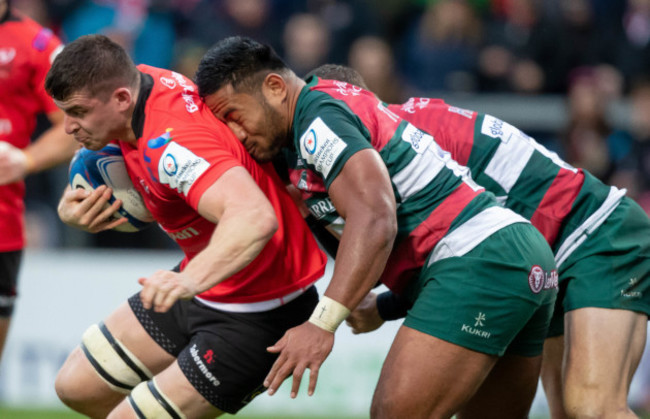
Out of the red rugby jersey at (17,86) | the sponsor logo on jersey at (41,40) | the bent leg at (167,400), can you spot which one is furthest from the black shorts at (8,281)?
the bent leg at (167,400)

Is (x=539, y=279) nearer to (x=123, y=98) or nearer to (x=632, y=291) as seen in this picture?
(x=632, y=291)

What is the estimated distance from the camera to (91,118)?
4121 millimetres

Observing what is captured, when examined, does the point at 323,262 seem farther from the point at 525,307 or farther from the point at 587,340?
the point at 587,340

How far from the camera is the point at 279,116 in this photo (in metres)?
4.22

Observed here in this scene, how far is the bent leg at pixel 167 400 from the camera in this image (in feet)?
13.6

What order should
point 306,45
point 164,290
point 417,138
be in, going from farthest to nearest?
point 306,45 → point 417,138 → point 164,290

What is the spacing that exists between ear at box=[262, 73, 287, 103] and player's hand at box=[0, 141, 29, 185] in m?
2.17

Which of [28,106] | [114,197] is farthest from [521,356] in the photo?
[28,106]

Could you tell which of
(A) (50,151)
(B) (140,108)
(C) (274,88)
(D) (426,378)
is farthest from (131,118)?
(A) (50,151)

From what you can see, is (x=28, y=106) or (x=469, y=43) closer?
(x=28, y=106)

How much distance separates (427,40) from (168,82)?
6.33m

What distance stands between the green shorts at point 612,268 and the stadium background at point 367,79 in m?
3.75

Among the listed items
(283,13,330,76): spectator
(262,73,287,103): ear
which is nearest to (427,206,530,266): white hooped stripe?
(262,73,287,103): ear

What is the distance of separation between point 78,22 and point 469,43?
167 inches
